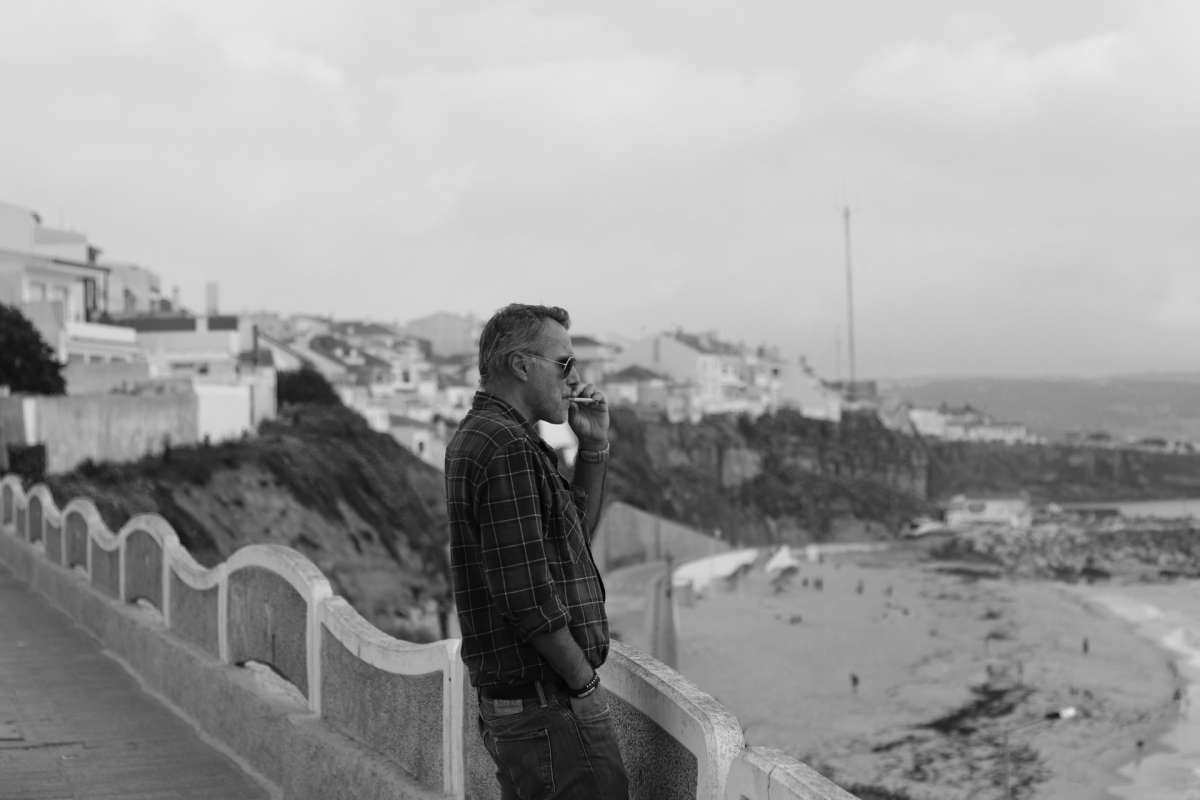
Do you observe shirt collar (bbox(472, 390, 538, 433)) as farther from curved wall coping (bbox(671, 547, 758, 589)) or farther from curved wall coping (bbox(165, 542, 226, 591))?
curved wall coping (bbox(671, 547, 758, 589))

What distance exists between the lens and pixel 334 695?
21.1 feet

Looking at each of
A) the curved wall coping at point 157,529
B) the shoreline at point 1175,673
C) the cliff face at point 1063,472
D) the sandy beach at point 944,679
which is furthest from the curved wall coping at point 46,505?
the cliff face at point 1063,472

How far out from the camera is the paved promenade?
7137 mm

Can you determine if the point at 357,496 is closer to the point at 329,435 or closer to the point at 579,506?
the point at 329,435

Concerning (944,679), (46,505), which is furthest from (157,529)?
(944,679)

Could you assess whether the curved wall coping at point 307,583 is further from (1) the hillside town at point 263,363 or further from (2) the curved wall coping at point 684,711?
(1) the hillside town at point 263,363

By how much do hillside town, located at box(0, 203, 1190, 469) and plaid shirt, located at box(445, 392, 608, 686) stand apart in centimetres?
1428

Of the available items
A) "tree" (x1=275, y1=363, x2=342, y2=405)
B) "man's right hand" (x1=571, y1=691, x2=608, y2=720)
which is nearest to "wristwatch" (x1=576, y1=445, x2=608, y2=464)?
"man's right hand" (x1=571, y1=691, x2=608, y2=720)

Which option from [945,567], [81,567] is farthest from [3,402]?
[945,567]

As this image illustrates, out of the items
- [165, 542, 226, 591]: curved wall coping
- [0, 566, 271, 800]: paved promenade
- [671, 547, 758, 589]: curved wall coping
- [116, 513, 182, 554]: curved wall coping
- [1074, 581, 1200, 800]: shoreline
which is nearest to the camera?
[0, 566, 271, 800]: paved promenade

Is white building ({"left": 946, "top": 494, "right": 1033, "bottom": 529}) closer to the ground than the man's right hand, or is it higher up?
closer to the ground

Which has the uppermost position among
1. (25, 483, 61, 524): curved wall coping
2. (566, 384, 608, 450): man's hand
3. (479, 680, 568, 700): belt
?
(566, 384, 608, 450): man's hand

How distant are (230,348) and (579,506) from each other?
5571 cm

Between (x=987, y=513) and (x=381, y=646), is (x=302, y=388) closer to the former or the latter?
(x=381, y=646)
